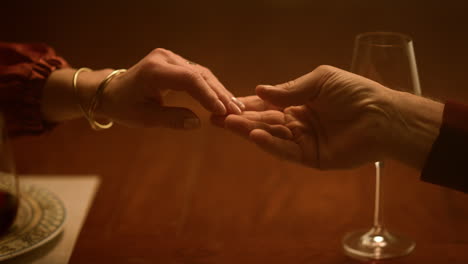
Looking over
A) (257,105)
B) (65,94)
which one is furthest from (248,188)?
(65,94)

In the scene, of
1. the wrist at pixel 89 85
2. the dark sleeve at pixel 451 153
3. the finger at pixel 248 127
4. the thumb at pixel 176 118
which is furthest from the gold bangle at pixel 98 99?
the dark sleeve at pixel 451 153

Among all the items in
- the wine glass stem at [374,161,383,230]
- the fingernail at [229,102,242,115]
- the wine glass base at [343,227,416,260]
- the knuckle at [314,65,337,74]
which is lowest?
the wine glass base at [343,227,416,260]

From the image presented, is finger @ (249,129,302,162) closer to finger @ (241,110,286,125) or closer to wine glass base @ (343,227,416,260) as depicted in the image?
finger @ (241,110,286,125)

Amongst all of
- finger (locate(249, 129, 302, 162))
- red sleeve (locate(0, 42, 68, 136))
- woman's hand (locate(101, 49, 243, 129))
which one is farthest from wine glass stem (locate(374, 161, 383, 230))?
red sleeve (locate(0, 42, 68, 136))

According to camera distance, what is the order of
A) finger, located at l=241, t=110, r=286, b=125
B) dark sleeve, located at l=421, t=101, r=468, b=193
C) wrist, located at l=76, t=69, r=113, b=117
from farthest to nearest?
wrist, located at l=76, t=69, r=113, b=117
finger, located at l=241, t=110, r=286, b=125
dark sleeve, located at l=421, t=101, r=468, b=193

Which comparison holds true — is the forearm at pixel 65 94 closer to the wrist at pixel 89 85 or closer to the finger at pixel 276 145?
the wrist at pixel 89 85

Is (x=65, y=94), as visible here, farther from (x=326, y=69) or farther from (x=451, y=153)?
(x=451, y=153)

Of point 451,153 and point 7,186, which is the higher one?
point 451,153
